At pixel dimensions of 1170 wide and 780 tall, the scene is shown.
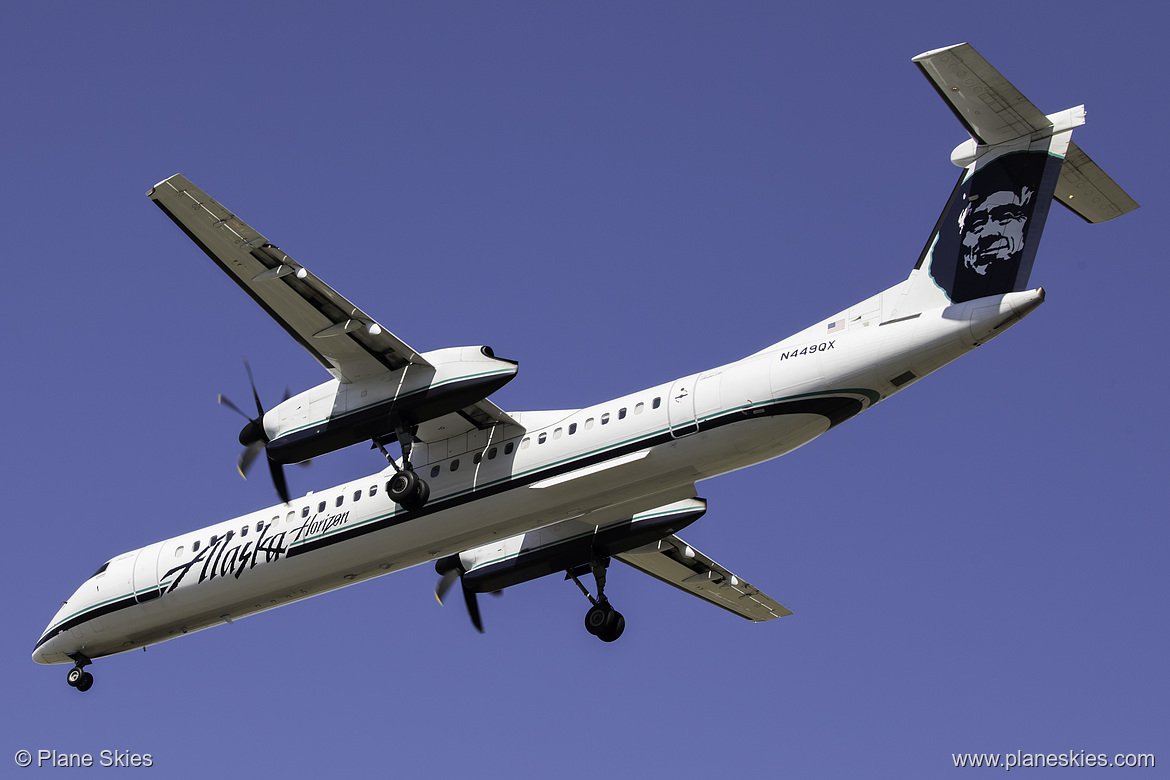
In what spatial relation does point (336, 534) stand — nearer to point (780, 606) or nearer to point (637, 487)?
point (637, 487)

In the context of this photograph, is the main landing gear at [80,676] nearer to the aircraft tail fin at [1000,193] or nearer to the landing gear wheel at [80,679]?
the landing gear wheel at [80,679]

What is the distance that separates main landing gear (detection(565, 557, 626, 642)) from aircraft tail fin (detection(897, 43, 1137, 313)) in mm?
8538

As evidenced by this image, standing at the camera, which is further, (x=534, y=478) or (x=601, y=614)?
(x=601, y=614)

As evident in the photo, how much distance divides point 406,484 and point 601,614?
565 centimetres

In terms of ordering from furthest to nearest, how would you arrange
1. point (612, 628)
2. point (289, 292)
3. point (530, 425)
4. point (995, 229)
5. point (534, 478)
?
point (612, 628), point (530, 425), point (534, 478), point (289, 292), point (995, 229)

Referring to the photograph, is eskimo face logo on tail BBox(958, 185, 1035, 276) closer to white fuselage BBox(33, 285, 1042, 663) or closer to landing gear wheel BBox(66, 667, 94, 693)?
white fuselage BBox(33, 285, 1042, 663)

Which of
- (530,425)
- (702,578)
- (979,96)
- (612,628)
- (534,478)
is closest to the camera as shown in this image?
(979,96)

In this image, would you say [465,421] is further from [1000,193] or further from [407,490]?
[1000,193]

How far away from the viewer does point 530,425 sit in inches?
870

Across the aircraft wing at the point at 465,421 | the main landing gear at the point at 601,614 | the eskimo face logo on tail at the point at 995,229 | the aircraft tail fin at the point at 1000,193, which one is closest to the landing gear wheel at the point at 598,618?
the main landing gear at the point at 601,614

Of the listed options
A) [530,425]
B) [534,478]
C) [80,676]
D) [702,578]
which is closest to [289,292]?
[530,425]

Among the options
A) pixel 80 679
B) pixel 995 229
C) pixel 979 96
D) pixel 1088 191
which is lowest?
pixel 80 679

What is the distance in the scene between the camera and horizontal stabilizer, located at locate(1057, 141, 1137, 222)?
19.3 metres

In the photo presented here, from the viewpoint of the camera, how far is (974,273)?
1909 centimetres
